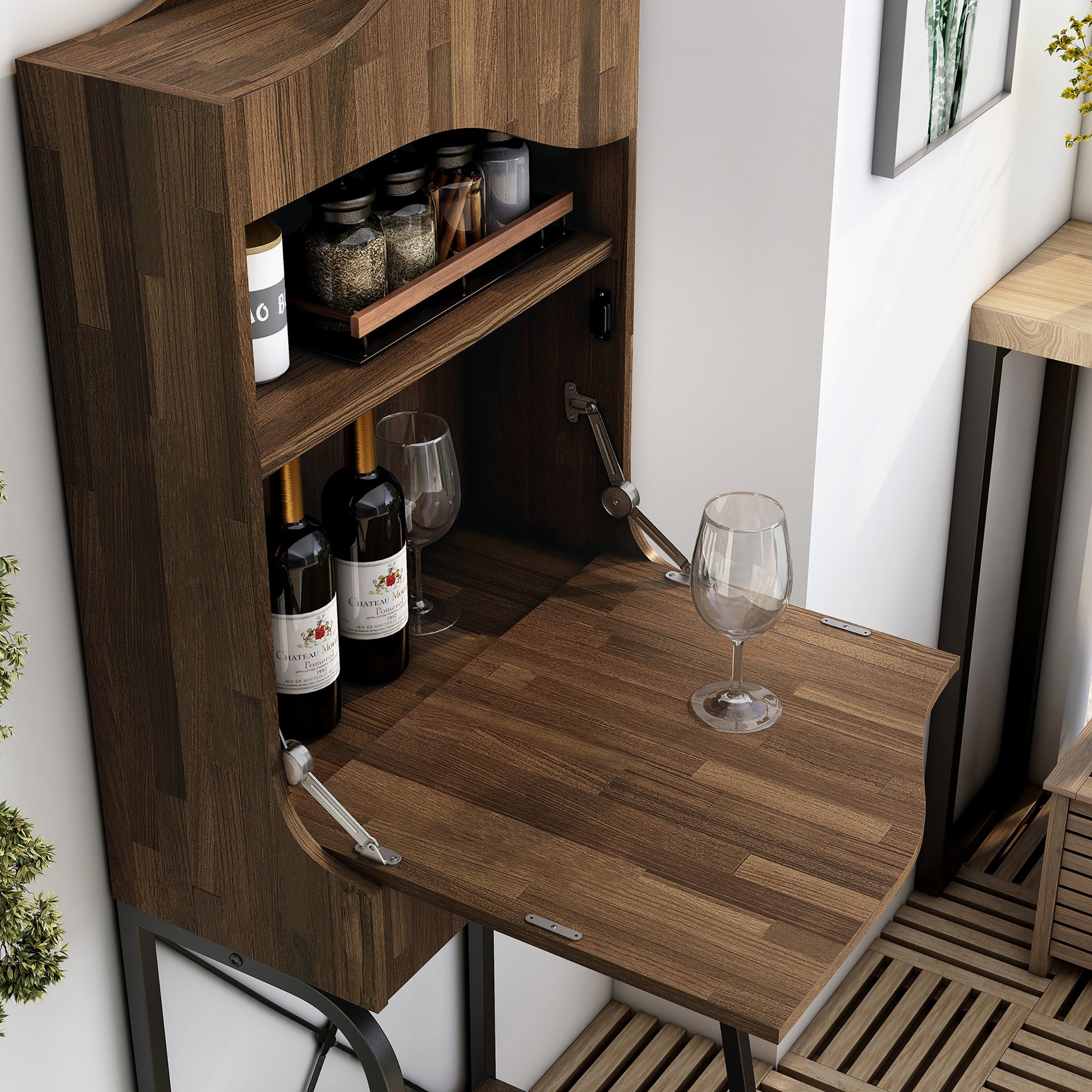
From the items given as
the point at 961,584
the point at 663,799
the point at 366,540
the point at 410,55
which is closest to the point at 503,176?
the point at 410,55

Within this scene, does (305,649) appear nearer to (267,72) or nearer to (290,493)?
(290,493)

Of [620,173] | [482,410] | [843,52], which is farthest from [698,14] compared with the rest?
[482,410]

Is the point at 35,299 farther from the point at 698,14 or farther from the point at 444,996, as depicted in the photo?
the point at 444,996

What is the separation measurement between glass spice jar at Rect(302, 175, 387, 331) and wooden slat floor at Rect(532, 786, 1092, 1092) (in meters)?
1.69

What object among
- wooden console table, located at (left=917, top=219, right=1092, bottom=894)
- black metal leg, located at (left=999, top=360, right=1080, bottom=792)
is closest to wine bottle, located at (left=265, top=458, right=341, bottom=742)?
wooden console table, located at (left=917, top=219, right=1092, bottom=894)

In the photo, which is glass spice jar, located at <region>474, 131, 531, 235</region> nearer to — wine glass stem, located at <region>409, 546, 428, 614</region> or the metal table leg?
wine glass stem, located at <region>409, 546, 428, 614</region>

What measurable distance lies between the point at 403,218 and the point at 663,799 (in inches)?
23.0

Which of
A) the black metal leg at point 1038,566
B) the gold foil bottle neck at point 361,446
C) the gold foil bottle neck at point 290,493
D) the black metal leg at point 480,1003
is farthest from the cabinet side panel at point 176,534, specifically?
the black metal leg at point 1038,566

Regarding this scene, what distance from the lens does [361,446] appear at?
142cm

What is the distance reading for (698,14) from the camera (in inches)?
71.3

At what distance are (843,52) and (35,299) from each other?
3.26 feet

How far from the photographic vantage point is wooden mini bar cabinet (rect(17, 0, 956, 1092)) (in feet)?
3.70

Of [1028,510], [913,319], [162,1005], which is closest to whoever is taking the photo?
[162,1005]

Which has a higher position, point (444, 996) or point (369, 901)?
point (369, 901)
